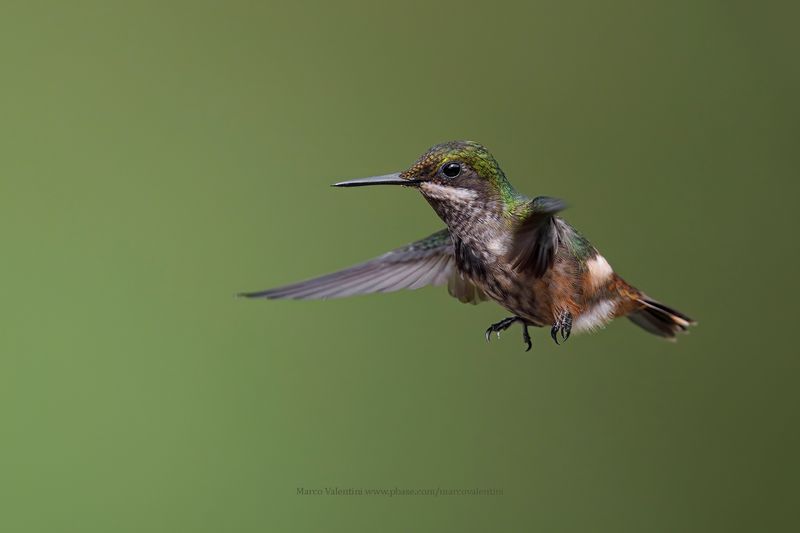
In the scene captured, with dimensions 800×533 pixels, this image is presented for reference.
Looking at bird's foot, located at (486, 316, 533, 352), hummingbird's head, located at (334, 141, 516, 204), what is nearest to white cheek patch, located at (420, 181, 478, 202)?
hummingbird's head, located at (334, 141, 516, 204)

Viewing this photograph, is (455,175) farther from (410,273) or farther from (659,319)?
(659,319)

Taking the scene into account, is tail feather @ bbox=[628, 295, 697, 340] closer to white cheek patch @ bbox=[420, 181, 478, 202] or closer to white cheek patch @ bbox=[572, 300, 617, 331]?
white cheek patch @ bbox=[572, 300, 617, 331]

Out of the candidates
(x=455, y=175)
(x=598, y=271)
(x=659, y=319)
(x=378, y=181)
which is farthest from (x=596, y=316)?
(x=378, y=181)

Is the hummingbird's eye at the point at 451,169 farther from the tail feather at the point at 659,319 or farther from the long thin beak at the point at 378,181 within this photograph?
the tail feather at the point at 659,319

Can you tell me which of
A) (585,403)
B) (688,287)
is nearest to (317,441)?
(585,403)

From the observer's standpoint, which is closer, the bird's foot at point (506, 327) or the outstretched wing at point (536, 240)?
the outstretched wing at point (536, 240)

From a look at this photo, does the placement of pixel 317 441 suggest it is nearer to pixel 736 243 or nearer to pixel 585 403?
pixel 585 403

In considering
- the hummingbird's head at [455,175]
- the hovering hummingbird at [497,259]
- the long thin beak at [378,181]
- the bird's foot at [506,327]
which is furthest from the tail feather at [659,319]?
the long thin beak at [378,181]
